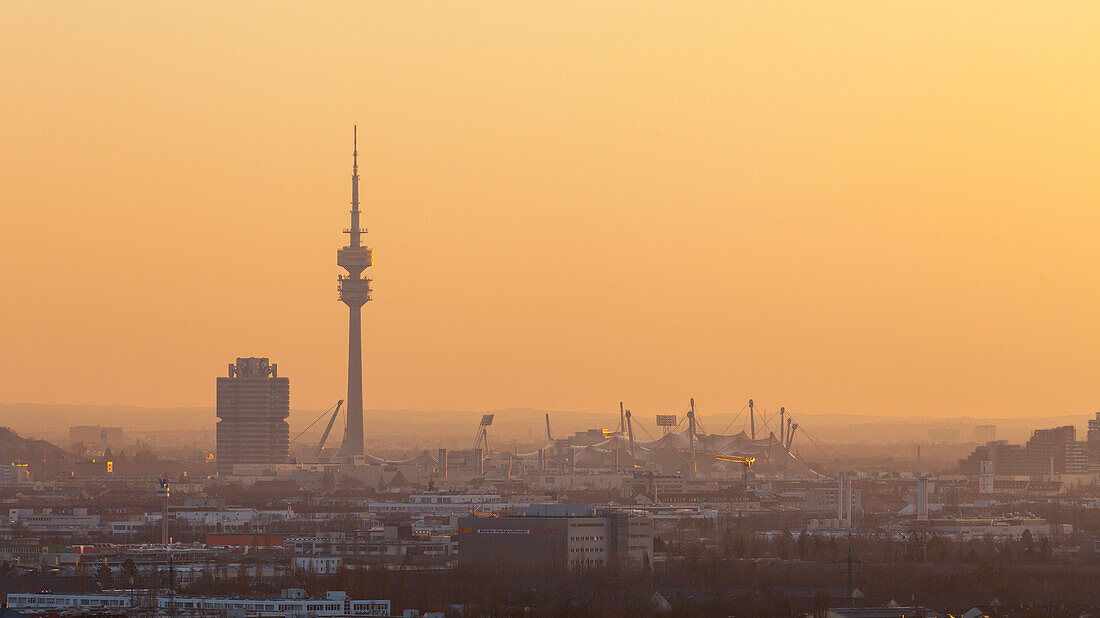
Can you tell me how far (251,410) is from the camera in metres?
177

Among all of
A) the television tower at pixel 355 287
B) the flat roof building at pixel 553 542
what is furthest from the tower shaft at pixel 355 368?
the flat roof building at pixel 553 542

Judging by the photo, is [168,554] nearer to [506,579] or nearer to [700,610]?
[506,579]

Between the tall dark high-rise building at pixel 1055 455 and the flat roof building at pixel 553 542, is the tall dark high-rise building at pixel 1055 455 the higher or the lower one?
the higher one

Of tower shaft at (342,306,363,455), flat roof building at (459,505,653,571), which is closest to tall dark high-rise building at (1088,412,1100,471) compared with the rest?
tower shaft at (342,306,363,455)

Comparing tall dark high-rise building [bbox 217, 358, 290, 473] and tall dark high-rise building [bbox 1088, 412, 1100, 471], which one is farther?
tall dark high-rise building [bbox 1088, 412, 1100, 471]

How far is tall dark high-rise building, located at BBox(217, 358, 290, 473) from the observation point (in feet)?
579

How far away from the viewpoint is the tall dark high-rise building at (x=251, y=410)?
176375 mm

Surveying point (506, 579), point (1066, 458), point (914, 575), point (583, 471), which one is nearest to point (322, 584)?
point (506, 579)

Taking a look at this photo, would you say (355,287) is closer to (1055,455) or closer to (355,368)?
(355,368)

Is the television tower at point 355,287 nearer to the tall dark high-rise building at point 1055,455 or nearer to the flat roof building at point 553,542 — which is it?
the tall dark high-rise building at point 1055,455

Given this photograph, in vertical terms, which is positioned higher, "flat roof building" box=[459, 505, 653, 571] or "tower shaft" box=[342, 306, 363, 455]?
"tower shaft" box=[342, 306, 363, 455]

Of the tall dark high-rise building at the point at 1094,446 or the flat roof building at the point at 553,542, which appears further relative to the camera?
the tall dark high-rise building at the point at 1094,446

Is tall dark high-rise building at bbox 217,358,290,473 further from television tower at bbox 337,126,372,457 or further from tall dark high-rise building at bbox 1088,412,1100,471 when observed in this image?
tall dark high-rise building at bbox 1088,412,1100,471

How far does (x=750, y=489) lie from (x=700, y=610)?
86.7 metres
